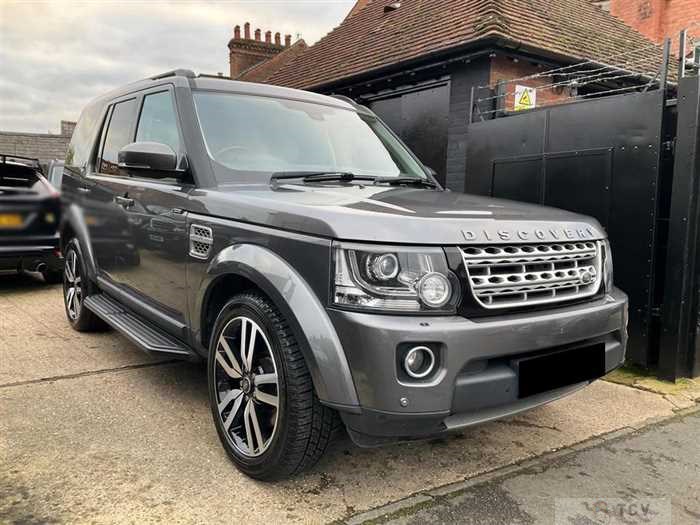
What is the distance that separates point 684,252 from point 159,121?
368 cm

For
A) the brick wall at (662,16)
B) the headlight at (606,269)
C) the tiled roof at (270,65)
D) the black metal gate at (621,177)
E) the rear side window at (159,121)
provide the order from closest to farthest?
the headlight at (606,269)
the rear side window at (159,121)
the black metal gate at (621,177)
the brick wall at (662,16)
the tiled roof at (270,65)

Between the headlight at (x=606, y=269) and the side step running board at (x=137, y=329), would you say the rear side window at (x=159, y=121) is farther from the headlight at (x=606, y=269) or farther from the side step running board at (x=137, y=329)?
the headlight at (x=606, y=269)

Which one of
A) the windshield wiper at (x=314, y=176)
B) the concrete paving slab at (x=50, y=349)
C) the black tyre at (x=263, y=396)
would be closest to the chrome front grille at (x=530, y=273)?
the black tyre at (x=263, y=396)

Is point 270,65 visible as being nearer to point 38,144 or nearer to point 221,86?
point 221,86

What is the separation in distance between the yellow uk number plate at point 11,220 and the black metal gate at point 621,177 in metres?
4.65

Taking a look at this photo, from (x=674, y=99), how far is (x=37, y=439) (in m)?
4.65

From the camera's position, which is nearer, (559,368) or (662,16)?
(559,368)

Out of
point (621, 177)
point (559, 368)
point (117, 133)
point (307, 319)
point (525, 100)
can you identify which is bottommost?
point (559, 368)

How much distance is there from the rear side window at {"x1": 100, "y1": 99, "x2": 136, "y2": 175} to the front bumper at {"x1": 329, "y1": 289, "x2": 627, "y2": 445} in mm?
2437

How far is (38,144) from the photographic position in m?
0.90

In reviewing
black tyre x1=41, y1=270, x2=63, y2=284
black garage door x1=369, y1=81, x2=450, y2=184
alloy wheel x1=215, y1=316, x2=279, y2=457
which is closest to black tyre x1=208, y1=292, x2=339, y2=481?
alloy wheel x1=215, y1=316, x2=279, y2=457

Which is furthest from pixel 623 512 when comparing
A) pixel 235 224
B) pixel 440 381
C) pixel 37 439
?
pixel 37 439

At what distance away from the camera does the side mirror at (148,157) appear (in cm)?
293

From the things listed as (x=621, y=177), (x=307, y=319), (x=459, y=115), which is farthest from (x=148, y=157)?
(x=459, y=115)
